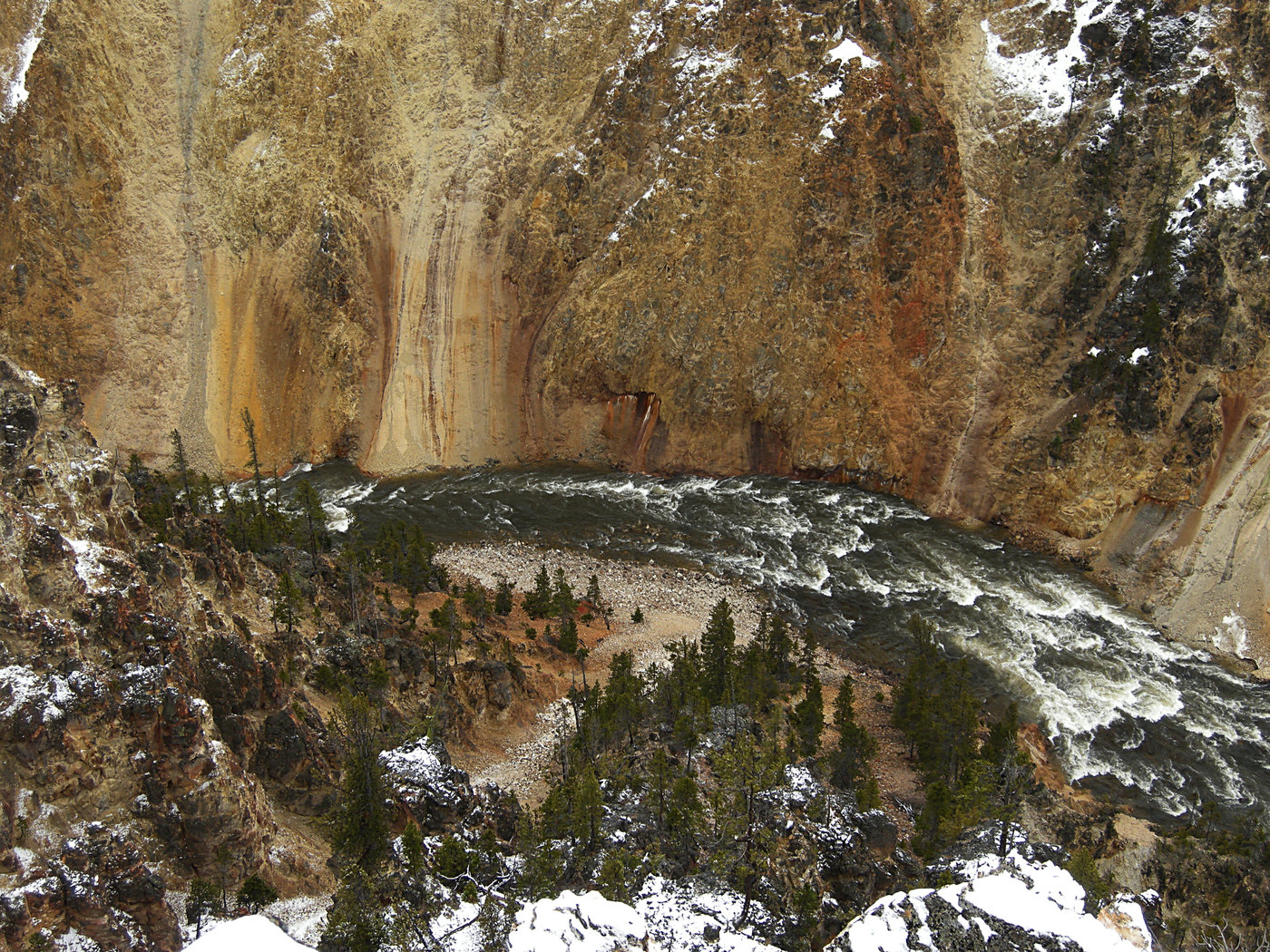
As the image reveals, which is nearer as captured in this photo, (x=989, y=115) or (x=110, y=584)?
(x=110, y=584)

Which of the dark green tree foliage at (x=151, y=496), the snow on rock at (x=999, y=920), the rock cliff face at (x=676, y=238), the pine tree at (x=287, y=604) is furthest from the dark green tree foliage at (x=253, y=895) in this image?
the rock cliff face at (x=676, y=238)

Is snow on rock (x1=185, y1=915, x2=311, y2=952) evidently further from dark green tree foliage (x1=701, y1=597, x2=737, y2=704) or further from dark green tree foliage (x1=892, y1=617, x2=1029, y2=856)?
dark green tree foliage (x1=701, y1=597, x2=737, y2=704)

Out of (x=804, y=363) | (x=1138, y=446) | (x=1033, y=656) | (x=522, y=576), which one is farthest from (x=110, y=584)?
(x=1138, y=446)

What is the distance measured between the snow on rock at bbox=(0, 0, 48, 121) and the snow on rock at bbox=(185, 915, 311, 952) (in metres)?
67.1

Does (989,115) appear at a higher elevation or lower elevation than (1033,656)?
higher

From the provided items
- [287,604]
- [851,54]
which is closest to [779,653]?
[287,604]

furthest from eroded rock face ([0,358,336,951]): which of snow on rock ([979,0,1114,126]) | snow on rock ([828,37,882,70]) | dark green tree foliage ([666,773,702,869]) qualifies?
snow on rock ([979,0,1114,126])

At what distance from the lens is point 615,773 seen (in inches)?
1220

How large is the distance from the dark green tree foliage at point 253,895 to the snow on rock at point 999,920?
13527 millimetres

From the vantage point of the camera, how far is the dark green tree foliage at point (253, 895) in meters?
20.9

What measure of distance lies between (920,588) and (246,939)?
152 feet

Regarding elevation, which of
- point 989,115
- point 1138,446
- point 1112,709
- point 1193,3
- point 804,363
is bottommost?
point 1112,709

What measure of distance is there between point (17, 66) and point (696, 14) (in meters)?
48.4

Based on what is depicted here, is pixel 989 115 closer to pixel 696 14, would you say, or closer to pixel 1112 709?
pixel 696 14
